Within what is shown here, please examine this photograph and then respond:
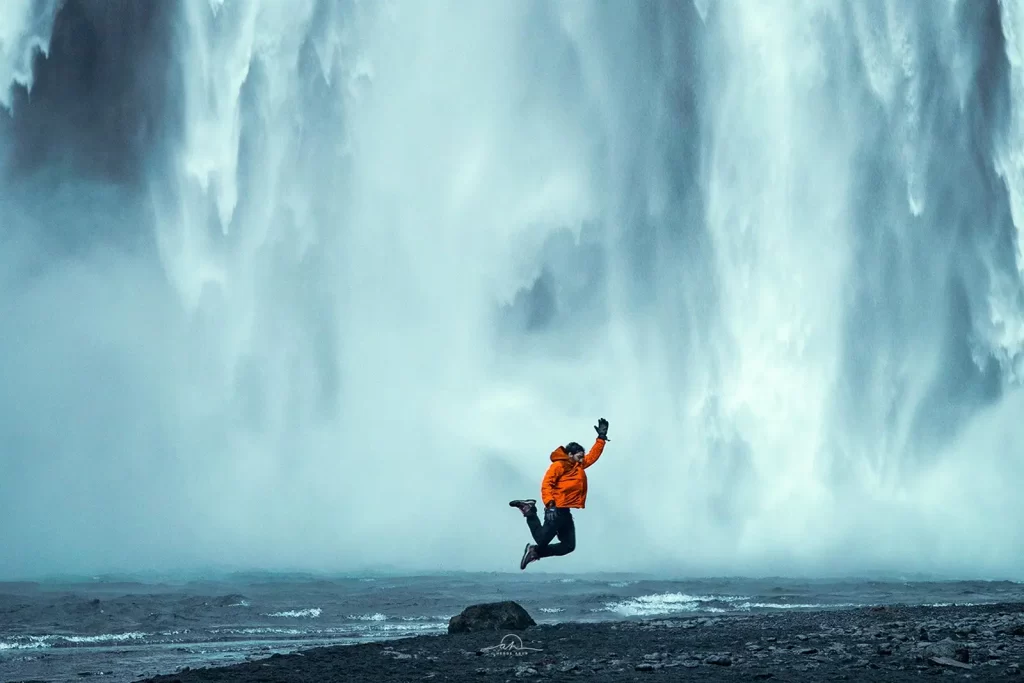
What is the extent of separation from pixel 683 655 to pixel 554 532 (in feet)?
10.1

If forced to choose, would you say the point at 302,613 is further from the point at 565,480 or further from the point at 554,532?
the point at 565,480

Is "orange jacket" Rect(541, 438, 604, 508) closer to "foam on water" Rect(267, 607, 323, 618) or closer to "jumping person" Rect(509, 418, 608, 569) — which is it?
"jumping person" Rect(509, 418, 608, 569)

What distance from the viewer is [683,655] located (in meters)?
17.8

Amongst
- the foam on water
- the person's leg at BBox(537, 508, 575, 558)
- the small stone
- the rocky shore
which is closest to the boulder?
the rocky shore

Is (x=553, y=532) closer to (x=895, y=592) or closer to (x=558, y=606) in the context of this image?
(x=558, y=606)

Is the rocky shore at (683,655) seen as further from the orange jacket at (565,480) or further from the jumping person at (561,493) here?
the orange jacket at (565,480)

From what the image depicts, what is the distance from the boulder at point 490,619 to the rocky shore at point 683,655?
5 centimetres

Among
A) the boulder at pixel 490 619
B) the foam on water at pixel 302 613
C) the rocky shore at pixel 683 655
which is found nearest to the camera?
the rocky shore at pixel 683 655

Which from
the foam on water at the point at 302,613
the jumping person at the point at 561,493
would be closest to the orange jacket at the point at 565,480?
the jumping person at the point at 561,493

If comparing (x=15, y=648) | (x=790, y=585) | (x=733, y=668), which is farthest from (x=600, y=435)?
(x=790, y=585)

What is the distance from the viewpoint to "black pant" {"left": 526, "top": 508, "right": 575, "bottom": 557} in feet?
58.3

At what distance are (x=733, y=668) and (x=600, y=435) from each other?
433cm

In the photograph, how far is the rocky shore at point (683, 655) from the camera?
1498 cm

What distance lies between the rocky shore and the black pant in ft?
6.13
